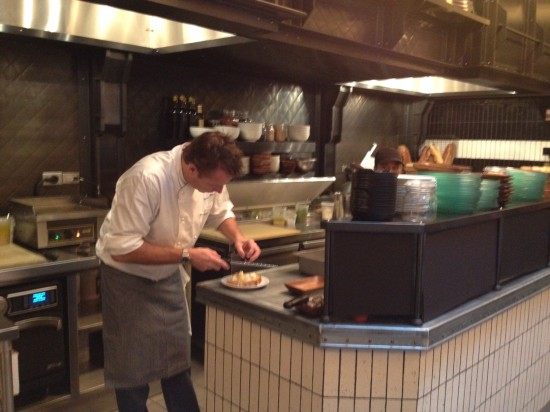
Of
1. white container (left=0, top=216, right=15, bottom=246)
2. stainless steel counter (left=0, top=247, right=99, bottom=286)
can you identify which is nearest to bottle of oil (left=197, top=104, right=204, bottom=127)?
stainless steel counter (left=0, top=247, right=99, bottom=286)

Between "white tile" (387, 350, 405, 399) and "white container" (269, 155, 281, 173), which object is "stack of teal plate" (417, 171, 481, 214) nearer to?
"white tile" (387, 350, 405, 399)

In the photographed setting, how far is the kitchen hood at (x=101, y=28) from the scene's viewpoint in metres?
2.68

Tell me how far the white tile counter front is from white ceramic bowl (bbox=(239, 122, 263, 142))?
5.70 feet

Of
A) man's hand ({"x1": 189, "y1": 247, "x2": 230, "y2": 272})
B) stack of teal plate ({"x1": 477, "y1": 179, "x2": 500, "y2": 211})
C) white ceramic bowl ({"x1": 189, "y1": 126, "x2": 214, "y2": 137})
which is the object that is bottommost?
man's hand ({"x1": 189, "y1": 247, "x2": 230, "y2": 272})

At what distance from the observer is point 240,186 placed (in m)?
3.88

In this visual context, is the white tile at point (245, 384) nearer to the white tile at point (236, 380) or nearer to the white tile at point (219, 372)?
the white tile at point (236, 380)

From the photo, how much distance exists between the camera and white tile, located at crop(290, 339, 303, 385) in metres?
1.72

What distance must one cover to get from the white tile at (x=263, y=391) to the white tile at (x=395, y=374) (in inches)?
16.6

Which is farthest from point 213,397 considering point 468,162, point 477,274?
point 468,162

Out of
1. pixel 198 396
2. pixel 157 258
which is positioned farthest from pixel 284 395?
pixel 198 396

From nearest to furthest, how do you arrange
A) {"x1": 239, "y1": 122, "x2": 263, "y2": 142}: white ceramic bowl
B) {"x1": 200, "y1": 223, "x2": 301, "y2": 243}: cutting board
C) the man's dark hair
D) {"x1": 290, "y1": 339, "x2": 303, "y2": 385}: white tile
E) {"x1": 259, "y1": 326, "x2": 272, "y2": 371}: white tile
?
{"x1": 290, "y1": 339, "x2": 303, "y2": 385}: white tile → {"x1": 259, "y1": 326, "x2": 272, "y2": 371}: white tile → the man's dark hair → {"x1": 200, "y1": 223, "x2": 301, "y2": 243}: cutting board → {"x1": 239, "y1": 122, "x2": 263, "y2": 142}: white ceramic bowl

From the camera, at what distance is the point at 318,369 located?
5.49ft

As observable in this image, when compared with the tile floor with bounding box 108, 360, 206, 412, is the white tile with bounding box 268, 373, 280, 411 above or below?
above

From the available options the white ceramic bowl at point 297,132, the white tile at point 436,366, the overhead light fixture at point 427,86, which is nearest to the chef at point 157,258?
the white tile at point 436,366
